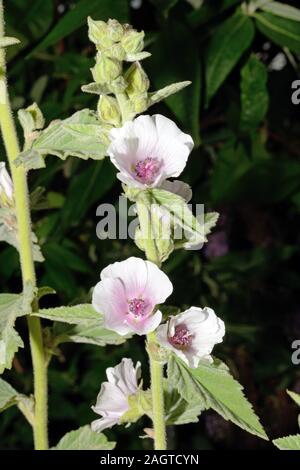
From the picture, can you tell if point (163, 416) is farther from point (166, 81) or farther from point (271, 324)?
point (271, 324)

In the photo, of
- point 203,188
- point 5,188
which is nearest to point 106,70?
point 5,188

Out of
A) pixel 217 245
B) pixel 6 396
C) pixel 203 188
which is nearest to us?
pixel 6 396

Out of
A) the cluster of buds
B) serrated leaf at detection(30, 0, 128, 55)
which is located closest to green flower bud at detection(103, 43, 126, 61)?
the cluster of buds

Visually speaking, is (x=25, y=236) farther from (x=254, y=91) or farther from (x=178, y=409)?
(x=254, y=91)

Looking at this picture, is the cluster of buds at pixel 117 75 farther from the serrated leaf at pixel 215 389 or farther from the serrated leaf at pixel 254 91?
the serrated leaf at pixel 254 91

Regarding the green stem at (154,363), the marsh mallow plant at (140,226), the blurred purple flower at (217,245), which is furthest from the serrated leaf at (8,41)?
the blurred purple flower at (217,245)
